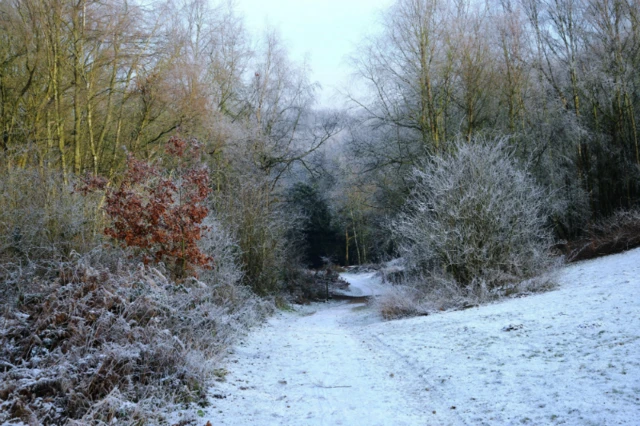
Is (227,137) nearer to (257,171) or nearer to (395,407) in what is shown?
(257,171)

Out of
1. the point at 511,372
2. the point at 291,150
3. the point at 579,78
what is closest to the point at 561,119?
the point at 579,78

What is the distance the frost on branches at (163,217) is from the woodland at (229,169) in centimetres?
5

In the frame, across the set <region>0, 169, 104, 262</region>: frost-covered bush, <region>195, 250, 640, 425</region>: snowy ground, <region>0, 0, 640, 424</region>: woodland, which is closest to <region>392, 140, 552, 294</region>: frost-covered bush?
<region>0, 0, 640, 424</region>: woodland

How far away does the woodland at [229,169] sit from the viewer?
544 centimetres

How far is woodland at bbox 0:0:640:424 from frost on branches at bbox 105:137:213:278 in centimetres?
5

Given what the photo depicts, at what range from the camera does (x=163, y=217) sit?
8.92 metres

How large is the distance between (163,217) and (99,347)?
13.8ft


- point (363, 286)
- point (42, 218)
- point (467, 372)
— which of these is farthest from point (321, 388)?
point (363, 286)

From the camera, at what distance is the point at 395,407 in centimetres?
492

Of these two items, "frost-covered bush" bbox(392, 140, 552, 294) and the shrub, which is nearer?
"frost-covered bush" bbox(392, 140, 552, 294)

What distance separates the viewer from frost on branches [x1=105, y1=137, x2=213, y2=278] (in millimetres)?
8820

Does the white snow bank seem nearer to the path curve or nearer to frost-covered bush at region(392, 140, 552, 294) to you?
the path curve

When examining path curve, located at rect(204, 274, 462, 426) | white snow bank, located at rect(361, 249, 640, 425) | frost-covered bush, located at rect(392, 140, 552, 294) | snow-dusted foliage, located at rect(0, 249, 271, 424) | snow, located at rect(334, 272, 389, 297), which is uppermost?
frost-covered bush, located at rect(392, 140, 552, 294)

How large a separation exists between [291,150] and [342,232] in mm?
20840
